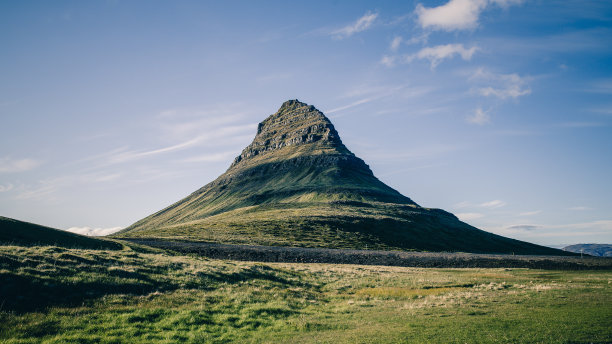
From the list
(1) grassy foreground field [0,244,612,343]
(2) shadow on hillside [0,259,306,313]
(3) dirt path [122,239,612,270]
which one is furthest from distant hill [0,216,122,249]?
(2) shadow on hillside [0,259,306,313]

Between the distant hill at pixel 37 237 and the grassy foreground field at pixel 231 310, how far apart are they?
2181cm

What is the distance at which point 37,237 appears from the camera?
4903cm

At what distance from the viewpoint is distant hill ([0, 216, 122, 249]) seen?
45338mm

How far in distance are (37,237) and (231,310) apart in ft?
143

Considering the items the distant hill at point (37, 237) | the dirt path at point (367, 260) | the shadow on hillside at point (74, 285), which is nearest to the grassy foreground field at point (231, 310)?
the shadow on hillside at point (74, 285)

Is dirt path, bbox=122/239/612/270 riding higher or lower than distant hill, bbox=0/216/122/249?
lower

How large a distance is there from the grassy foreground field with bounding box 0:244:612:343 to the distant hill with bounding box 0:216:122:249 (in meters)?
21.8

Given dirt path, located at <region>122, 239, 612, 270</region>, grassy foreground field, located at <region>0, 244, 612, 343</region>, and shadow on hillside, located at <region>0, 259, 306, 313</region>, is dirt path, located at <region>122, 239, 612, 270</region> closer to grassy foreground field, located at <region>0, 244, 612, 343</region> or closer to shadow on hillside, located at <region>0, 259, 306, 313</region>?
grassy foreground field, located at <region>0, 244, 612, 343</region>

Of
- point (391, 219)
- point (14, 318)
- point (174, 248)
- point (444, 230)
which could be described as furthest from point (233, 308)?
point (444, 230)

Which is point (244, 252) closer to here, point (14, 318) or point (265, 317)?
point (265, 317)

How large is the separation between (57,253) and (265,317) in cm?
2090

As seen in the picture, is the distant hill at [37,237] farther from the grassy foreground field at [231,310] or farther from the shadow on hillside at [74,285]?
the shadow on hillside at [74,285]

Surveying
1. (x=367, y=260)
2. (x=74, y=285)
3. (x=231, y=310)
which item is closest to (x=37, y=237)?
(x=74, y=285)

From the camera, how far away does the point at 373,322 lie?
20078 mm
